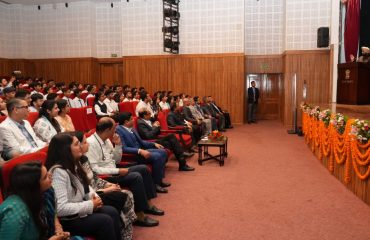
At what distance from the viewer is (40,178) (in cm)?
188

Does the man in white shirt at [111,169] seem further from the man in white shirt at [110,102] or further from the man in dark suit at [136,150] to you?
the man in white shirt at [110,102]

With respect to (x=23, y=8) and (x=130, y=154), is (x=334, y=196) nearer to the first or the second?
(x=130, y=154)

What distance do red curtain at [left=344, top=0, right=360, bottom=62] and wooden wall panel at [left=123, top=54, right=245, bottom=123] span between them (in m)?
3.47

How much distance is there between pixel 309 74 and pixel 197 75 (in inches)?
150

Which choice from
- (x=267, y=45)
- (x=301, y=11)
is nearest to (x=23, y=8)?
(x=267, y=45)

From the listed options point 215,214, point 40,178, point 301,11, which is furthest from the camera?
point 301,11

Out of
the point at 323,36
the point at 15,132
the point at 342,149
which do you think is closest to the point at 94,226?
the point at 15,132

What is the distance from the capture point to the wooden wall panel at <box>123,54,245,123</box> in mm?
12148

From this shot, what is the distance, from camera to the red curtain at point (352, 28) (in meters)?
8.98

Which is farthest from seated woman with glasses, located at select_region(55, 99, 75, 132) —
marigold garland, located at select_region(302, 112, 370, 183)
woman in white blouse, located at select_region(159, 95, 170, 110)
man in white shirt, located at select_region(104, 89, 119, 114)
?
woman in white blouse, located at select_region(159, 95, 170, 110)

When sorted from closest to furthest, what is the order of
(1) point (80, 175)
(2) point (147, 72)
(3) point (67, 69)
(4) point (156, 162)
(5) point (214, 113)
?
(1) point (80, 175) < (4) point (156, 162) < (5) point (214, 113) < (2) point (147, 72) < (3) point (67, 69)

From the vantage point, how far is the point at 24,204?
184 centimetres

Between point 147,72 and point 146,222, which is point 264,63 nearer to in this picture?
point 147,72

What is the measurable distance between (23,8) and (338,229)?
13.8 m
